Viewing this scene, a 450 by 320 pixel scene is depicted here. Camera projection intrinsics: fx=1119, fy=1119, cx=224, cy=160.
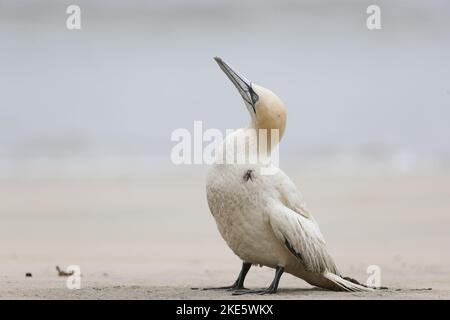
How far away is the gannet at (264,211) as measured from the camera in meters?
14.9

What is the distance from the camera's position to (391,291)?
15.8 metres

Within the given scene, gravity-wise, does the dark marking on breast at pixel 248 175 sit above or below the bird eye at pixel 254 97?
below

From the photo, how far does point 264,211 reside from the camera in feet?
48.9

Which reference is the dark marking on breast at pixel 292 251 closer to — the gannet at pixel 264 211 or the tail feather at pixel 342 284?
the gannet at pixel 264 211

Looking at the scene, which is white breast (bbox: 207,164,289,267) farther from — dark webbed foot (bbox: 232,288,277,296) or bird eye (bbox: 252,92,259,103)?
bird eye (bbox: 252,92,259,103)

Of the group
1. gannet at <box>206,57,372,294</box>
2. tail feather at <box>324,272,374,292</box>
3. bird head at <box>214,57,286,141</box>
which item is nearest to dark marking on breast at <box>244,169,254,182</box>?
gannet at <box>206,57,372,294</box>

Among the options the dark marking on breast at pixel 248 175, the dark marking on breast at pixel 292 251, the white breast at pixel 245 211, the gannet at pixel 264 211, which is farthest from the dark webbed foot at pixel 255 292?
the dark marking on breast at pixel 248 175

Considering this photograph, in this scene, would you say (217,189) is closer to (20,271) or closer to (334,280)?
(334,280)

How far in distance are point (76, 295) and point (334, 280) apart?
139 inches

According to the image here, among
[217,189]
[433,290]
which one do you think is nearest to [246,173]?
[217,189]

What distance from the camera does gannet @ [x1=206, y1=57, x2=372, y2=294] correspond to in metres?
14.9

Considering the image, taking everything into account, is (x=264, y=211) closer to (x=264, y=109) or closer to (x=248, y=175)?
(x=248, y=175)
